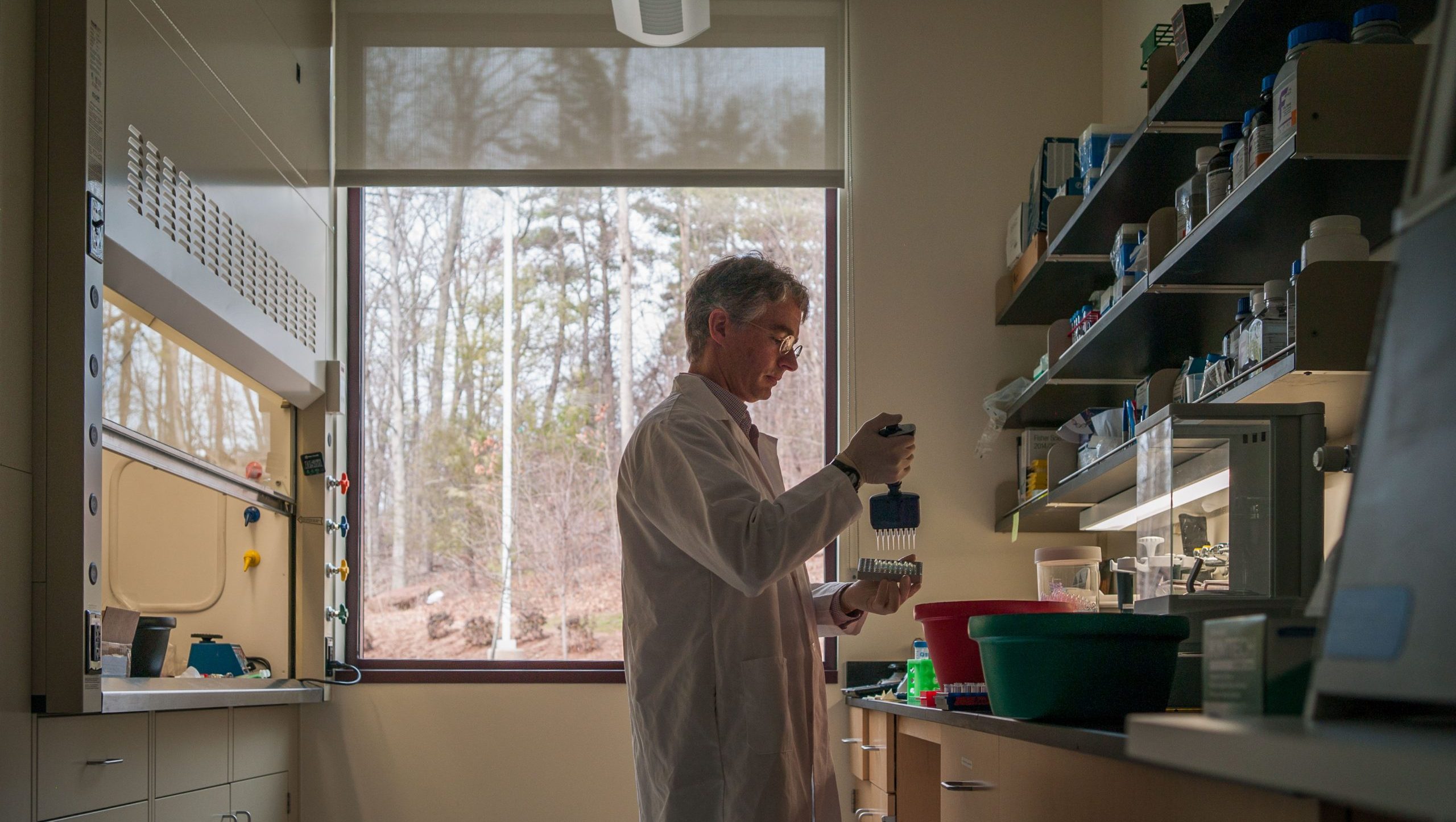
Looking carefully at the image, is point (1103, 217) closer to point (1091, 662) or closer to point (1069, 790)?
point (1091, 662)

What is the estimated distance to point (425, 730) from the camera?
369cm

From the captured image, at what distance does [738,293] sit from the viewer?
2.09m

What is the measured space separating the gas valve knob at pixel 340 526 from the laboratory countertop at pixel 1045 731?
7.49 feet

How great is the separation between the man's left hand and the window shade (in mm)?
2103

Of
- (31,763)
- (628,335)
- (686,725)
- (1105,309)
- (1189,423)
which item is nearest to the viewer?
(686,725)

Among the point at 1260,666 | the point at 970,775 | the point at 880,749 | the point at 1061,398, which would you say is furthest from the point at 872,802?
the point at 1260,666

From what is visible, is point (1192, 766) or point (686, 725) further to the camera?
point (686, 725)

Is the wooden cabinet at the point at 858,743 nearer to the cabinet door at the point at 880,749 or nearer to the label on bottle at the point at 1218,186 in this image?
the cabinet door at the point at 880,749

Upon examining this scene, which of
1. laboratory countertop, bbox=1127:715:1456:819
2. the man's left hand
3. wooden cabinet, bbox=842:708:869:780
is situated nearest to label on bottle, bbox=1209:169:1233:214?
the man's left hand

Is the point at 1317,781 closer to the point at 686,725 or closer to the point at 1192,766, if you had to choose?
the point at 1192,766

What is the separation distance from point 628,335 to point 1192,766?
11.3 feet

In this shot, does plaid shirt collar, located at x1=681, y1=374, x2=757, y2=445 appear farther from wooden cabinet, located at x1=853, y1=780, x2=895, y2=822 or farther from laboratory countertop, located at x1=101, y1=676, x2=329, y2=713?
laboratory countertop, located at x1=101, y1=676, x2=329, y2=713

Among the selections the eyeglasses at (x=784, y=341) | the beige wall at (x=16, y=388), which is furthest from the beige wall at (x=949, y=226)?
the beige wall at (x=16, y=388)

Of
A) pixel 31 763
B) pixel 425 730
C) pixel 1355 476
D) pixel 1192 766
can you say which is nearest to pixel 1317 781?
pixel 1192 766
